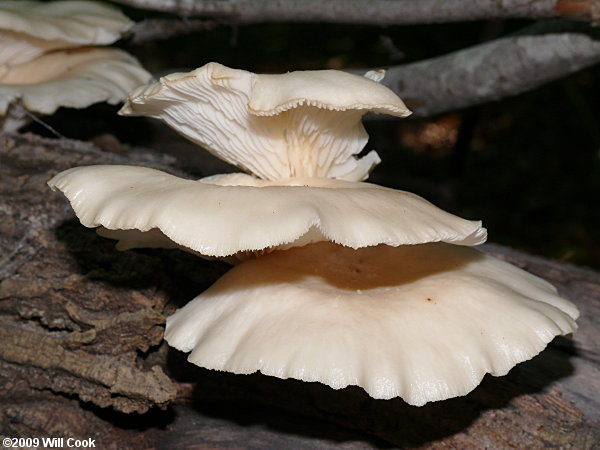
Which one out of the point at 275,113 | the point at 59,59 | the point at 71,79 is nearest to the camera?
the point at 275,113

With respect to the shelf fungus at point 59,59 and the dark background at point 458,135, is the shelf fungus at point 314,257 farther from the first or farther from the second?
the dark background at point 458,135

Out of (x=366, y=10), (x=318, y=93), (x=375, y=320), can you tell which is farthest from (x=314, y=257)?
(x=366, y=10)

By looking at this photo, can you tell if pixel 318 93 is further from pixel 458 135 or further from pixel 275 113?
pixel 458 135

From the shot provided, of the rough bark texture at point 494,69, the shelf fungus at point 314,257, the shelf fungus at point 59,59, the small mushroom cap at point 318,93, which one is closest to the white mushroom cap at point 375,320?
the shelf fungus at point 314,257

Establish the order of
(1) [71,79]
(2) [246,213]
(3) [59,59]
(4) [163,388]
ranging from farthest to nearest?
(3) [59,59], (1) [71,79], (4) [163,388], (2) [246,213]

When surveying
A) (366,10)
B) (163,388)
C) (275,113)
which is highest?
(366,10)

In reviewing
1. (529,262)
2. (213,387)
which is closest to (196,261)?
(213,387)
